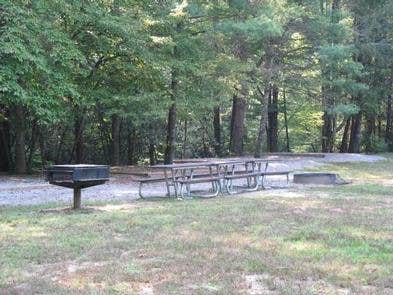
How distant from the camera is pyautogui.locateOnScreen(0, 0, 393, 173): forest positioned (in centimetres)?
1241

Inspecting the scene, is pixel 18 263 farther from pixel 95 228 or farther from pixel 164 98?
pixel 164 98

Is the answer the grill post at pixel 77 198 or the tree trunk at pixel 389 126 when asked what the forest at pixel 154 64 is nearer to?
the grill post at pixel 77 198

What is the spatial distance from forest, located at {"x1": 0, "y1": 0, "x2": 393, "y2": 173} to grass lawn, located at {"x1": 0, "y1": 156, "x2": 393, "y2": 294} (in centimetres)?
400

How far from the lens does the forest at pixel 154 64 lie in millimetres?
12414

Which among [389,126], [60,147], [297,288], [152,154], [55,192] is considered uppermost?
[389,126]

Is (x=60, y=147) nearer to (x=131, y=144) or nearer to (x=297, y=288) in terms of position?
(x=131, y=144)

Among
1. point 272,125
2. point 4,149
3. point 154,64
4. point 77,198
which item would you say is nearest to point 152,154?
point 4,149

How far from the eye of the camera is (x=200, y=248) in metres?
6.02

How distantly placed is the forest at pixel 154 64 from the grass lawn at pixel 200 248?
400 cm

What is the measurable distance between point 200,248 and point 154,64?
10.0 meters

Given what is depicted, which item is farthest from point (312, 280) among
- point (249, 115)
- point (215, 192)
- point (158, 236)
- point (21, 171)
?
point (249, 115)

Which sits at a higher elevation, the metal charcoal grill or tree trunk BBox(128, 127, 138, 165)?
tree trunk BBox(128, 127, 138, 165)

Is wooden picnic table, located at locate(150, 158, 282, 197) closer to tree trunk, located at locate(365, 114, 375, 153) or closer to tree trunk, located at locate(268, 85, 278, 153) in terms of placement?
tree trunk, located at locate(268, 85, 278, 153)

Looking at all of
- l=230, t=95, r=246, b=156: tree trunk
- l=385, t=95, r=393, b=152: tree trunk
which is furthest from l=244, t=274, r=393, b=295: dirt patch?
l=385, t=95, r=393, b=152: tree trunk
